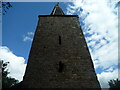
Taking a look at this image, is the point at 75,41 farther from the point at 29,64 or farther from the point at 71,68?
the point at 29,64

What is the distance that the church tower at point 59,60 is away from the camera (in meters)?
7.81

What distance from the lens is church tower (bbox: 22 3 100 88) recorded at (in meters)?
7.81

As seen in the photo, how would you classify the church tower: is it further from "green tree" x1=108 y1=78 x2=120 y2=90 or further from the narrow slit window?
"green tree" x1=108 y1=78 x2=120 y2=90

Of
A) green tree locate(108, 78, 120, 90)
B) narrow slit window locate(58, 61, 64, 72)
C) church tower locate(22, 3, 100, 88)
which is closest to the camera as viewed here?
church tower locate(22, 3, 100, 88)

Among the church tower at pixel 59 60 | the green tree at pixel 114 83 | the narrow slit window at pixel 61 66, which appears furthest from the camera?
the green tree at pixel 114 83

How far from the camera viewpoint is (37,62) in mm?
8742

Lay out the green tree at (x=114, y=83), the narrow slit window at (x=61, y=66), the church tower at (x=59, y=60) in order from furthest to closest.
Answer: the green tree at (x=114, y=83) < the narrow slit window at (x=61, y=66) < the church tower at (x=59, y=60)

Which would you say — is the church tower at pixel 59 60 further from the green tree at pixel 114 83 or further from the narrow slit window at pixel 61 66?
the green tree at pixel 114 83

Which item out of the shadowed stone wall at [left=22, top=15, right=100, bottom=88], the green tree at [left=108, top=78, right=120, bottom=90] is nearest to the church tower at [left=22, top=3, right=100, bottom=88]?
the shadowed stone wall at [left=22, top=15, right=100, bottom=88]

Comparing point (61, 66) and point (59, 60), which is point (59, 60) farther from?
point (61, 66)

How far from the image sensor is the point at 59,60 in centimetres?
889

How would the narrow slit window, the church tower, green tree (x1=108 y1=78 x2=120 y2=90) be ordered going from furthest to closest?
green tree (x1=108 y1=78 x2=120 y2=90) → the narrow slit window → the church tower

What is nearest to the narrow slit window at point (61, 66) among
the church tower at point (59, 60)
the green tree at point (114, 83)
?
the church tower at point (59, 60)

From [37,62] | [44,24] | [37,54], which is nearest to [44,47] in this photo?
[37,54]
